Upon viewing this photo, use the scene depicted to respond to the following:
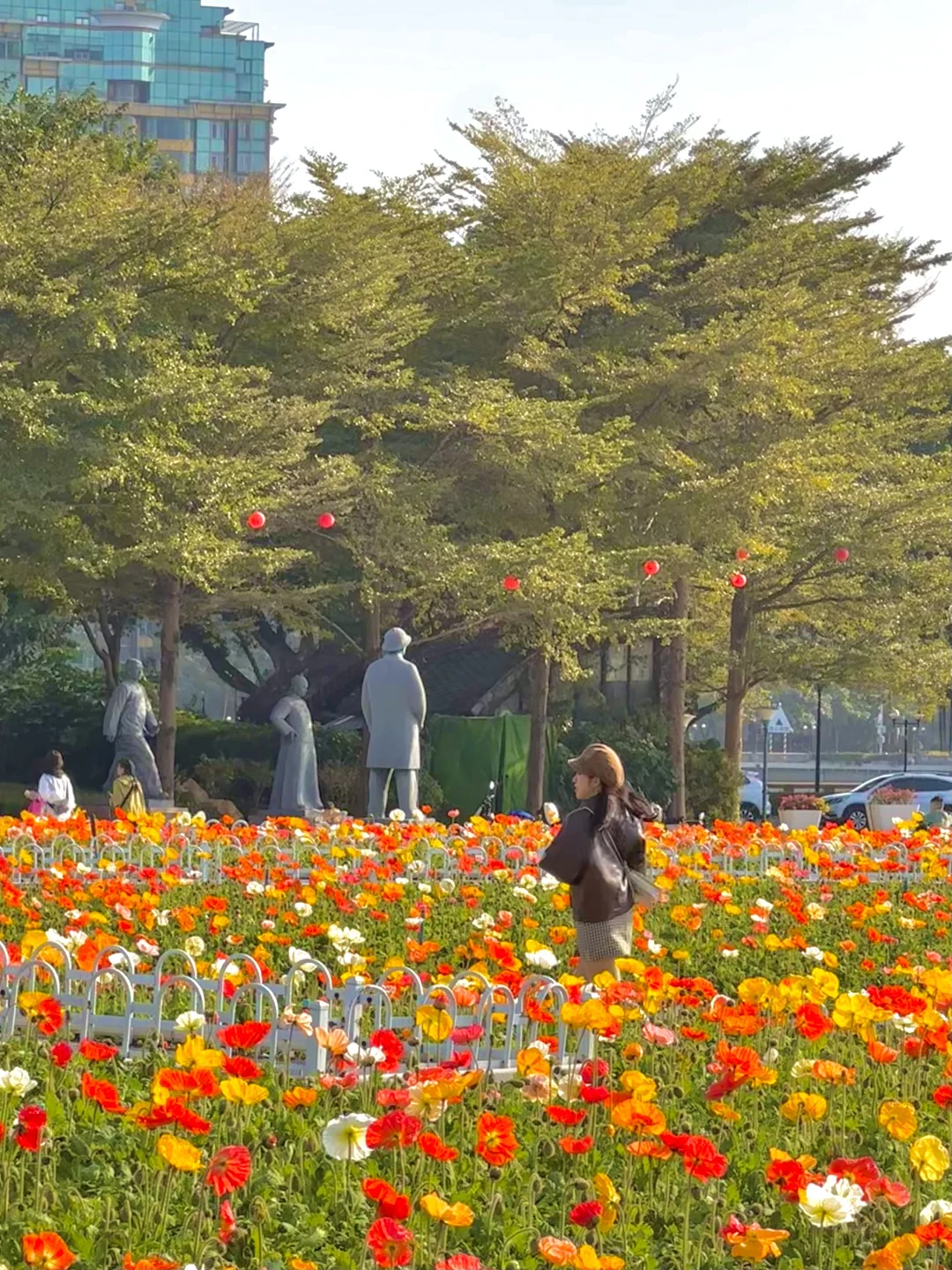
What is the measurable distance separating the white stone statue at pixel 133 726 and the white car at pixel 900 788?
753 inches

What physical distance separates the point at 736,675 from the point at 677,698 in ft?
10.1

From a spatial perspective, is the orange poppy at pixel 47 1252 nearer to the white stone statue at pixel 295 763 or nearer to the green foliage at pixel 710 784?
the white stone statue at pixel 295 763

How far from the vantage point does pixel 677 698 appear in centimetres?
3578

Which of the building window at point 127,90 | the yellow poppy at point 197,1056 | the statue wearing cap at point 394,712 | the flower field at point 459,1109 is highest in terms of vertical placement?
the building window at point 127,90

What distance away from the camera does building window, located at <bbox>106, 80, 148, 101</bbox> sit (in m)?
148

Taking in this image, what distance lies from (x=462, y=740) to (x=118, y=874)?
65.0 feet

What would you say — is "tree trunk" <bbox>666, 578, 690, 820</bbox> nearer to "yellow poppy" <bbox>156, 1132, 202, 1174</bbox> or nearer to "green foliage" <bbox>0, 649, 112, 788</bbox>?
"green foliage" <bbox>0, 649, 112, 788</bbox>

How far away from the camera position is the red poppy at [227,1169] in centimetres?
490

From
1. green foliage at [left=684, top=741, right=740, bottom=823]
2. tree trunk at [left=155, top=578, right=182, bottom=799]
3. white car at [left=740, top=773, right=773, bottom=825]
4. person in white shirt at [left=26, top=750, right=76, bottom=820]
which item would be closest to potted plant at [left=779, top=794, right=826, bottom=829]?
green foliage at [left=684, top=741, right=740, bottom=823]

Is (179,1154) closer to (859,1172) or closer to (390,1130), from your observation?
(390,1130)

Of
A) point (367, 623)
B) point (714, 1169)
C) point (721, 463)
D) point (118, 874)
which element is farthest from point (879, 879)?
point (721, 463)

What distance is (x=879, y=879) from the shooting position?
55.7ft

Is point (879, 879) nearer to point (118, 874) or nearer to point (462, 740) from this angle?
point (118, 874)

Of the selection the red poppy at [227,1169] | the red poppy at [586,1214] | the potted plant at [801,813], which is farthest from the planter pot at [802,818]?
the red poppy at [586,1214]
